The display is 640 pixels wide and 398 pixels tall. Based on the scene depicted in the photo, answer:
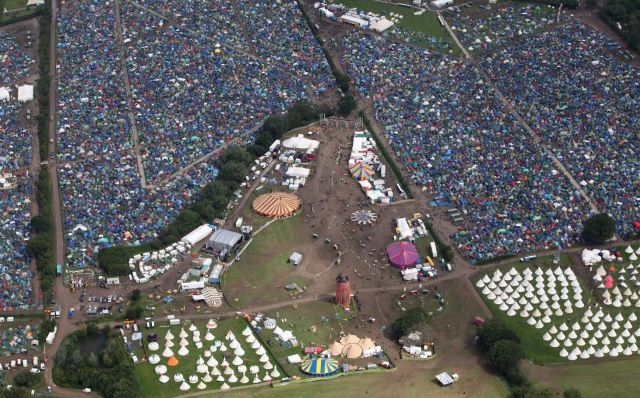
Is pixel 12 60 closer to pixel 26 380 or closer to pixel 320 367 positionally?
pixel 26 380

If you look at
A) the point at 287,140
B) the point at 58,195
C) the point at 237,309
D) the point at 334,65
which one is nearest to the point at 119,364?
the point at 237,309

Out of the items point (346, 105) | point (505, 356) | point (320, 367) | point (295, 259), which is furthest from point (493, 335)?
point (346, 105)

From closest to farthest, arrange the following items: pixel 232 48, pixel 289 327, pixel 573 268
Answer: pixel 289 327, pixel 573 268, pixel 232 48

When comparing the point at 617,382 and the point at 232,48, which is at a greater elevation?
the point at 232,48

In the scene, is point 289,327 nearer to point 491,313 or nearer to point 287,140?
point 491,313

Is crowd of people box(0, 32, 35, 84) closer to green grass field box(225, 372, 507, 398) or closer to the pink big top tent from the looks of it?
the pink big top tent

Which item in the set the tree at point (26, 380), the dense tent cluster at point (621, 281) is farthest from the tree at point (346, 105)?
the tree at point (26, 380)
